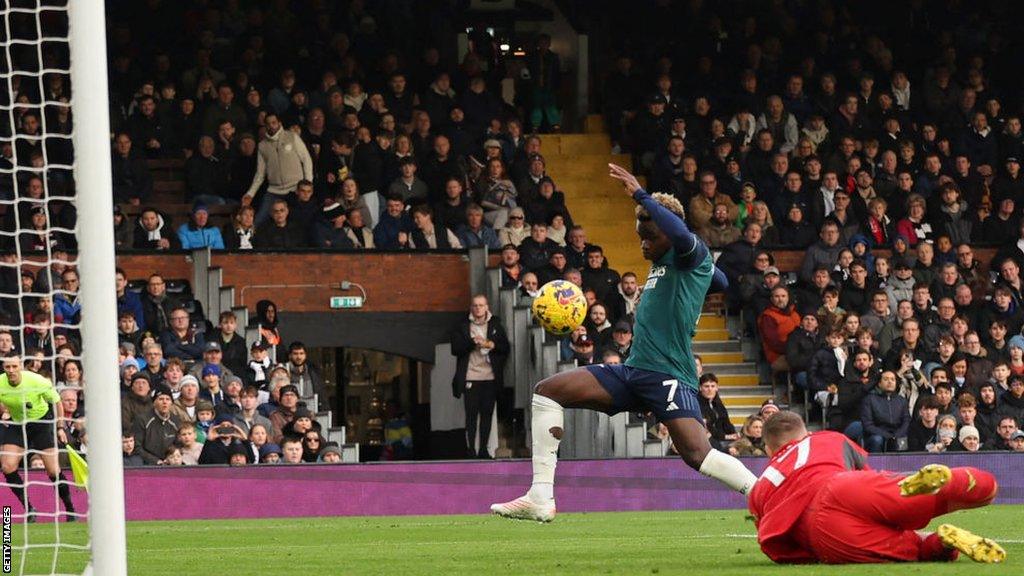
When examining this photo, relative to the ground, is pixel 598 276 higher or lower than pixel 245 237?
lower

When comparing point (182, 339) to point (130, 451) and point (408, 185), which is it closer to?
point (130, 451)

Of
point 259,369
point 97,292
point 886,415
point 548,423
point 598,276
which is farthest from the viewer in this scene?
point 598,276

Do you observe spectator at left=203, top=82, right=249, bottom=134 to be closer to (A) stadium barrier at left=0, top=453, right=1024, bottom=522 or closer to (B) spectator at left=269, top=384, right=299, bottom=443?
(B) spectator at left=269, top=384, right=299, bottom=443

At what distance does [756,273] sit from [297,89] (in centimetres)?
613

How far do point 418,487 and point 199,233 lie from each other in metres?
5.35

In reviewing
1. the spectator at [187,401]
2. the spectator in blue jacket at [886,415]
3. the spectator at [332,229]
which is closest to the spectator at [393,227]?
the spectator at [332,229]

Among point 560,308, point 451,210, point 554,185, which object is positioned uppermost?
point 554,185

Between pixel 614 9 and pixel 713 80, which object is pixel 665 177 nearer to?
pixel 713 80

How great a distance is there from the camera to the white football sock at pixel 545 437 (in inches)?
423

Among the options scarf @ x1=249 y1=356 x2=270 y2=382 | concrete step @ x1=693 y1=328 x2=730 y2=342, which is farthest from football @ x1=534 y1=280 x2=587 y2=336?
concrete step @ x1=693 y1=328 x2=730 y2=342

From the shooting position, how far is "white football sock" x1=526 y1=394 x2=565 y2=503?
10.8m

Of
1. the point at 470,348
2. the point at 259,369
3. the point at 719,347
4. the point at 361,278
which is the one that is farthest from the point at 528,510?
the point at 719,347

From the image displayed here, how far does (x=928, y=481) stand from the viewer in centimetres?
818

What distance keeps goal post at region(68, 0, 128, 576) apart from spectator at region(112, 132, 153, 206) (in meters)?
15.0
